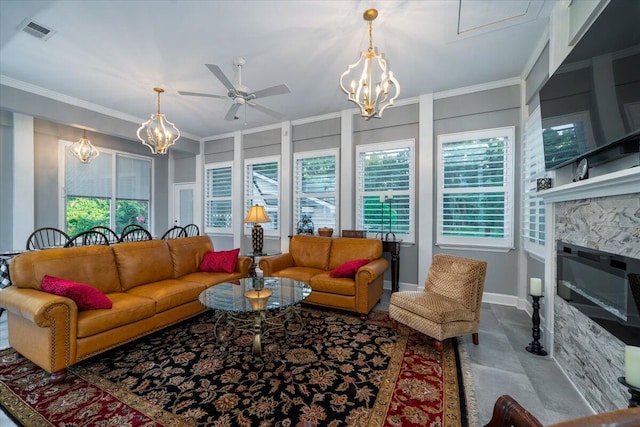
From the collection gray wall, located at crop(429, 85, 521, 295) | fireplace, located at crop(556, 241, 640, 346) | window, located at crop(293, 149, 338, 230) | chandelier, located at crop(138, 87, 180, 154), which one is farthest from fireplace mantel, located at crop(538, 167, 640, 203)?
chandelier, located at crop(138, 87, 180, 154)

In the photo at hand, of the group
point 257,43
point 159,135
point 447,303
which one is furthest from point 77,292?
point 447,303

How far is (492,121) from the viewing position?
385 cm

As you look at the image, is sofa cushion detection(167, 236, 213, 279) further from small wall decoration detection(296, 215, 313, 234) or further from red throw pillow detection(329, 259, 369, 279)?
red throw pillow detection(329, 259, 369, 279)

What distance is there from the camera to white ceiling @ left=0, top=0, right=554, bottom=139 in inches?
97.4

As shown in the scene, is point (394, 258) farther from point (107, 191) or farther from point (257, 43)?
point (107, 191)

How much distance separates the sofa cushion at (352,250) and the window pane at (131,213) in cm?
511

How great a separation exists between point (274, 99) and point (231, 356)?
3768mm

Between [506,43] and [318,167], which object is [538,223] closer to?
[506,43]

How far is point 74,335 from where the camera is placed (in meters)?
2.10

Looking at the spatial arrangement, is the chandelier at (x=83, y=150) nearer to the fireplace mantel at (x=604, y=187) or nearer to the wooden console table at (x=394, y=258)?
the wooden console table at (x=394, y=258)

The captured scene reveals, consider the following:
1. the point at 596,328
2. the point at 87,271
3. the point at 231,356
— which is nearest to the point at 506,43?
the point at 596,328

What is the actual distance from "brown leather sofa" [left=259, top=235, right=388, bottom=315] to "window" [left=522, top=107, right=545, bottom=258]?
1796 mm

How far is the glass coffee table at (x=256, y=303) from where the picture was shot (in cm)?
234

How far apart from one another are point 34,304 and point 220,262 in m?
1.87
